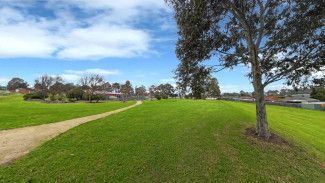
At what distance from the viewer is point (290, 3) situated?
49.7 ft

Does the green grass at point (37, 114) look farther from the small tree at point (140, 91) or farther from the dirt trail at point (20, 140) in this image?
the small tree at point (140, 91)

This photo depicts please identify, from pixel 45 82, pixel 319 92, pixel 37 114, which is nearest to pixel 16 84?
pixel 45 82

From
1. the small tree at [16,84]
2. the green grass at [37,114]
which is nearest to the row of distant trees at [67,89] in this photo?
the small tree at [16,84]

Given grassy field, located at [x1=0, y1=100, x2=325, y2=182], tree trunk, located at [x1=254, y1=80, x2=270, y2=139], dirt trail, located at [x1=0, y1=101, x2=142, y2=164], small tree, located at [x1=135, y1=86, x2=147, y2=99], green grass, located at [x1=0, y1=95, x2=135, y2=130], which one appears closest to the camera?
grassy field, located at [x1=0, y1=100, x2=325, y2=182]

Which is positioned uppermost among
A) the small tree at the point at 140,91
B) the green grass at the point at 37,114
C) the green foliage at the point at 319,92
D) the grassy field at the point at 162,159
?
the small tree at the point at 140,91

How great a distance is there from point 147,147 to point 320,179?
750cm

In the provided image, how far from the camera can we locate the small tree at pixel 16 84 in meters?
184

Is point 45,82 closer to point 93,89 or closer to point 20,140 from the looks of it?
point 93,89

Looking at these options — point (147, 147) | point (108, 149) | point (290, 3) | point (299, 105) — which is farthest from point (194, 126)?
point (299, 105)

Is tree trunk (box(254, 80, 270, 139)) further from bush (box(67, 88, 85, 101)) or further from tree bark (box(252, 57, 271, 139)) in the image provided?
bush (box(67, 88, 85, 101))

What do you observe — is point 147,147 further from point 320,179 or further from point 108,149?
point 320,179

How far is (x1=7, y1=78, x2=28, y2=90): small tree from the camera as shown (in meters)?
184

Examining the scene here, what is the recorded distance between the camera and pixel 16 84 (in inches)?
7269

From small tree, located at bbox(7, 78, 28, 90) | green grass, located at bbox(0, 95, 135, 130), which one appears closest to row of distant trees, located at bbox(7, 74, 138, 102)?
small tree, located at bbox(7, 78, 28, 90)
